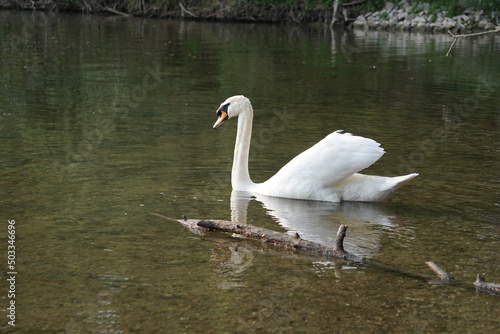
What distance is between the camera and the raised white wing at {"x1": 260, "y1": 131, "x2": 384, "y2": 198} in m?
8.65

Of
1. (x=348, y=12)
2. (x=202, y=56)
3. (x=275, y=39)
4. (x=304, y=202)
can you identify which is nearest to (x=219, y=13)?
(x=348, y=12)

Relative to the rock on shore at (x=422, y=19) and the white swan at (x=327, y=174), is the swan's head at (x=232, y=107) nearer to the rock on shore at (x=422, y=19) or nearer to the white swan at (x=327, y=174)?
the white swan at (x=327, y=174)

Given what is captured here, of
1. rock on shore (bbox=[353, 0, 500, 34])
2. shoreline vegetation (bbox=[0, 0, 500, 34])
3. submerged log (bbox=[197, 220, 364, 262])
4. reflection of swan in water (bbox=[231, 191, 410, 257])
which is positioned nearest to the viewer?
submerged log (bbox=[197, 220, 364, 262])

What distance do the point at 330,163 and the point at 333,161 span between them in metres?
0.04

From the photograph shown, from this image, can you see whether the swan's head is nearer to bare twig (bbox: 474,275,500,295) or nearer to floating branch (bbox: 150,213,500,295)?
floating branch (bbox: 150,213,500,295)

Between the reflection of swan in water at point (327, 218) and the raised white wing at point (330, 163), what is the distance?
25cm

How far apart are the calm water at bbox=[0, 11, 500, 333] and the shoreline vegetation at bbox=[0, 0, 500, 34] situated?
24417 mm

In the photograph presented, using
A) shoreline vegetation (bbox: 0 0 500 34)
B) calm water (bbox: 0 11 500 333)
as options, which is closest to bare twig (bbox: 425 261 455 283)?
calm water (bbox: 0 11 500 333)

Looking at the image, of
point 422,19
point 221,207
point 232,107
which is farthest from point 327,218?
point 422,19

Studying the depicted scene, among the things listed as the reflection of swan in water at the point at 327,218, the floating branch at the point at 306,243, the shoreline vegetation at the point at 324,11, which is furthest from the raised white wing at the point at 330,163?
the shoreline vegetation at the point at 324,11

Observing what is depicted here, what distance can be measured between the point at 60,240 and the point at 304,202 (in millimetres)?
3004

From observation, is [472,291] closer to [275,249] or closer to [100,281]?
[275,249]

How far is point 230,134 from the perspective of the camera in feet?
43.5

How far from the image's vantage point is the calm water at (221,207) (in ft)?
19.0
